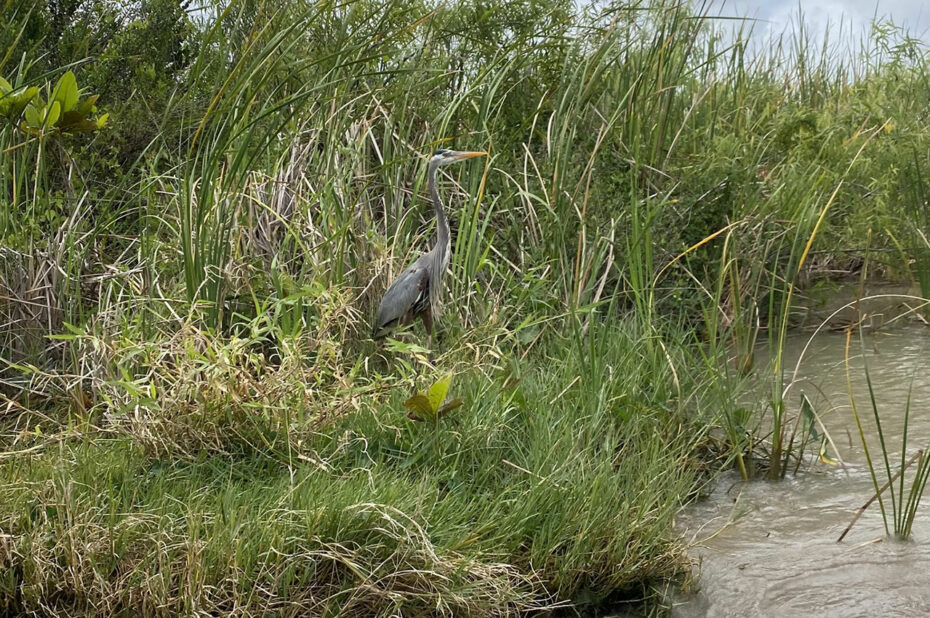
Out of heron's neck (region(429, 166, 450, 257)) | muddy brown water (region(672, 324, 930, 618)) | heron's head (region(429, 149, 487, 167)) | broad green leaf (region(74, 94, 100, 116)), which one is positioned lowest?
muddy brown water (region(672, 324, 930, 618))

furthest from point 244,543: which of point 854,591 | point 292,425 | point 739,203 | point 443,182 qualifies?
point 739,203

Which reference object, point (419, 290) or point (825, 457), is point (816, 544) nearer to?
point (825, 457)

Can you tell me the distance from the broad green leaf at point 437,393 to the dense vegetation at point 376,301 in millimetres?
109

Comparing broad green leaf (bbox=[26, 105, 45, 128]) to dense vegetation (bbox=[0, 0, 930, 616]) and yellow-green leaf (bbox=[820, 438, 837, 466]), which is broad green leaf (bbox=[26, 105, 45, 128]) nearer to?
dense vegetation (bbox=[0, 0, 930, 616])

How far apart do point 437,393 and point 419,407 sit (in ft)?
0.29

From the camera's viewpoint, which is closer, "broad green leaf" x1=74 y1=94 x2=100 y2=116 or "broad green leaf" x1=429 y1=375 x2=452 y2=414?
"broad green leaf" x1=429 y1=375 x2=452 y2=414

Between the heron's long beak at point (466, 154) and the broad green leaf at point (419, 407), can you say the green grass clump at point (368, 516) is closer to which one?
the broad green leaf at point (419, 407)

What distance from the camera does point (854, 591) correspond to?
305 centimetres

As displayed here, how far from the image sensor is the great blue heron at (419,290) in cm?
445

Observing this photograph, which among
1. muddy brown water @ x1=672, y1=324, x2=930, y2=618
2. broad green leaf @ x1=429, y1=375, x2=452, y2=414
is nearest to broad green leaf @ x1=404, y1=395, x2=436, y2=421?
broad green leaf @ x1=429, y1=375, x2=452, y2=414

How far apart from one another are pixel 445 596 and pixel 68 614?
985 millimetres

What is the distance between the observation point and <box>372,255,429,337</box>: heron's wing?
4430 mm

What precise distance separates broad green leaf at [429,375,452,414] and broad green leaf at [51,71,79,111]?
2.12m

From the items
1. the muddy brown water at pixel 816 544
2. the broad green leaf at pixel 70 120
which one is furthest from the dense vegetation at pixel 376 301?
the muddy brown water at pixel 816 544
